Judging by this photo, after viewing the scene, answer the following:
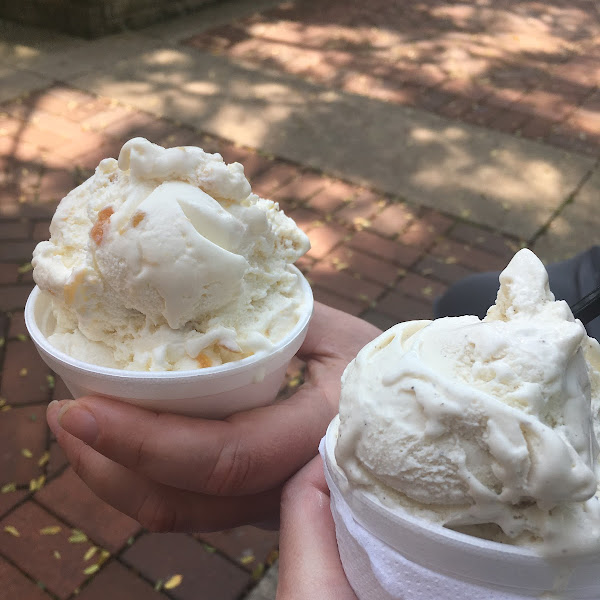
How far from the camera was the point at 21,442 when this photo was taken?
9.02 ft

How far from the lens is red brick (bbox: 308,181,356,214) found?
13.9 feet

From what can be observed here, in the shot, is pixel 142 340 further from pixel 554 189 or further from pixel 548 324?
pixel 554 189

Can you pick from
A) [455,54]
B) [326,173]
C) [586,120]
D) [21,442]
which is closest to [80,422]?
[21,442]

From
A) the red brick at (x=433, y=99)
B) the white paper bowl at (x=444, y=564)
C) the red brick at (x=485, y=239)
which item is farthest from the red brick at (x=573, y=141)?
the white paper bowl at (x=444, y=564)

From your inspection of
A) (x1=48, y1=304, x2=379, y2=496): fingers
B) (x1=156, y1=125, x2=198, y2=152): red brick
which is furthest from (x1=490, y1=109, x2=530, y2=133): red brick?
(x1=48, y1=304, x2=379, y2=496): fingers

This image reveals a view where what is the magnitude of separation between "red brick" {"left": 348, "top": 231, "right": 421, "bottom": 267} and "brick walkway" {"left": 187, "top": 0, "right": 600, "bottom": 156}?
1.96 meters

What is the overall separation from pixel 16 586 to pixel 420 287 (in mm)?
2392

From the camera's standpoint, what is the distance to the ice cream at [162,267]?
1357 millimetres

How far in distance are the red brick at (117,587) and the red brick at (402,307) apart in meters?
1.77

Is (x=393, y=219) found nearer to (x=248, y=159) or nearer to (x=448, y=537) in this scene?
(x=248, y=159)

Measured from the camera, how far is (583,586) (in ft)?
3.35

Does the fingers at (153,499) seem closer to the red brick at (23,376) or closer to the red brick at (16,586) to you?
the red brick at (16,586)

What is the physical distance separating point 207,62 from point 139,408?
528 centimetres

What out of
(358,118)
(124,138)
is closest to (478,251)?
(358,118)
